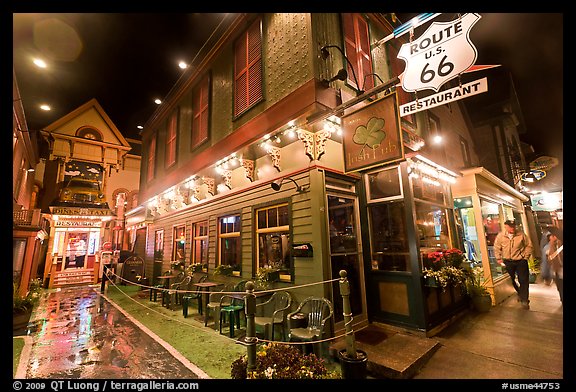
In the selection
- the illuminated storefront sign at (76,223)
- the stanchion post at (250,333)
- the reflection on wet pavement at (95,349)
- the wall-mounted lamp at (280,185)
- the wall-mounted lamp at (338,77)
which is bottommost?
the reflection on wet pavement at (95,349)

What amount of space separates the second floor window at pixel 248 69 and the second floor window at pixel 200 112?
2.03m

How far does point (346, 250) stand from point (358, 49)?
5.58 m

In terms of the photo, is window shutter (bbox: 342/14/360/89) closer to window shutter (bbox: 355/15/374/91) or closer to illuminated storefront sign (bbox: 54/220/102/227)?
window shutter (bbox: 355/15/374/91)

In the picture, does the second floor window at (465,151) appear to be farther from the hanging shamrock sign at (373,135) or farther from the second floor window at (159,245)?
the second floor window at (159,245)

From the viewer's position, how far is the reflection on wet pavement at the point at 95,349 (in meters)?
4.44

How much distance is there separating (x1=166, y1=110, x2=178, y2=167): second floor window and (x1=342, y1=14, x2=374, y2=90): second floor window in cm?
876

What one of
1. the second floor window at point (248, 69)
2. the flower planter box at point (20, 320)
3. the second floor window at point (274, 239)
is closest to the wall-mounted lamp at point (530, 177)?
the second floor window at point (274, 239)

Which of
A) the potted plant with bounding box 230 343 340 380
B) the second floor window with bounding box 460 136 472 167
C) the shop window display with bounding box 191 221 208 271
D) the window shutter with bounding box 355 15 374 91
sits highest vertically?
the window shutter with bounding box 355 15 374 91

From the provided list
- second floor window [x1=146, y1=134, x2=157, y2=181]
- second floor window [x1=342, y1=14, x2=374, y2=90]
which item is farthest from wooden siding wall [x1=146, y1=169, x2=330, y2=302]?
second floor window [x1=146, y1=134, x2=157, y2=181]

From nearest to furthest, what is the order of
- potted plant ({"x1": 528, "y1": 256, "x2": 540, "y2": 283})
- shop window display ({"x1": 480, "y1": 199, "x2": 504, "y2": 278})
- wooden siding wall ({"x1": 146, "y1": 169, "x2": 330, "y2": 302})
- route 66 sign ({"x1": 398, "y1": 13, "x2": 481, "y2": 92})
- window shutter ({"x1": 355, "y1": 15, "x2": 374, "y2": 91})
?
route 66 sign ({"x1": 398, "y1": 13, "x2": 481, "y2": 92}) < wooden siding wall ({"x1": 146, "y1": 169, "x2": 330, "y2": 302}) < window shutter ({"x1": 355, "y1": 15, "x2": 374, "y2": 91}) < shop window display ({"x1": 480, "y1": 199, "x2": 504, "y2": 278}) < potted plant ({"x1": 528, "y1": 256, "x2": 540, "y2": 283})

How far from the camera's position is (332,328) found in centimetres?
499

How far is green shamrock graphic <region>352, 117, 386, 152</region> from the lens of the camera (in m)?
4.50
